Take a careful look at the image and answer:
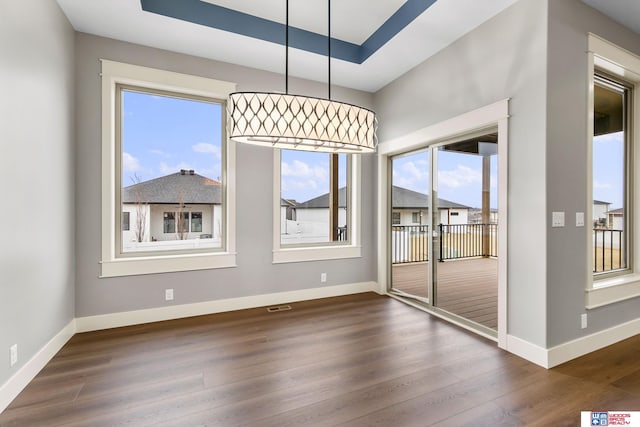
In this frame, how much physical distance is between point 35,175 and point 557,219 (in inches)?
156

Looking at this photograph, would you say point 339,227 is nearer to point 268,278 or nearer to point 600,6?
point 268,278

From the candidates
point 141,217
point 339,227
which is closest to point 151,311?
point 141,217

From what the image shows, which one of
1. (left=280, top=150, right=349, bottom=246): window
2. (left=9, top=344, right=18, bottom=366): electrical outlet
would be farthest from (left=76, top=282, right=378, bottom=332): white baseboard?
(left=9, top=344, right=18, bottom=366): electrical outlet

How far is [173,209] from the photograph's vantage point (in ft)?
11.4

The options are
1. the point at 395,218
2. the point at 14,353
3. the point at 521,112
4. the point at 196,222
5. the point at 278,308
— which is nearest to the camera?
the point at 14,353

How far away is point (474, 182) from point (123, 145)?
379 cm

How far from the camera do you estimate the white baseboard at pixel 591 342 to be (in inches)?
91.0

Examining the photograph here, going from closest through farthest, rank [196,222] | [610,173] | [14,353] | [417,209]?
1. [14,353]
2. [610,173]
3. [196,222]
4. [417,209]

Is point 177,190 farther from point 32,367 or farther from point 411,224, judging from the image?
point 411,224

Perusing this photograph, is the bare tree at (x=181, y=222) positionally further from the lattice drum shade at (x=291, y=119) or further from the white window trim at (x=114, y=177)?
the lattice drum shade at (x=291, y=119)

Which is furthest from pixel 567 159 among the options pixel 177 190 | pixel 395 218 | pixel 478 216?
pixel 177 190

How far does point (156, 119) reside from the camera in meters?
3.37

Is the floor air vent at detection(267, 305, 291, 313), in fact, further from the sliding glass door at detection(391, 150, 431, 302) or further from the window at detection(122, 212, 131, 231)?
the window at detection(122, 212, 131, 231)

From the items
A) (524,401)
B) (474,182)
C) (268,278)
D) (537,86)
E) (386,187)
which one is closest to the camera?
(524,401)
